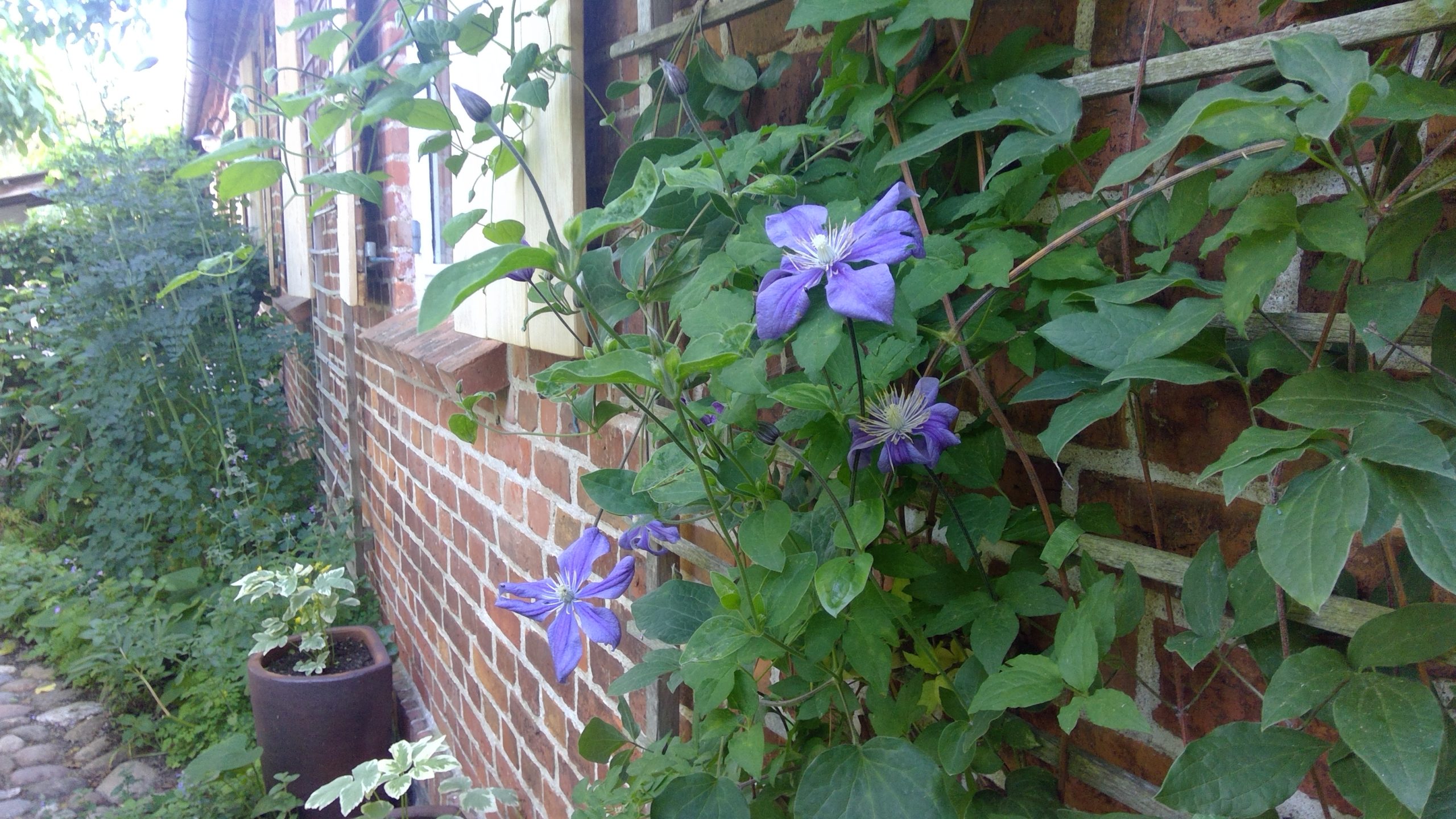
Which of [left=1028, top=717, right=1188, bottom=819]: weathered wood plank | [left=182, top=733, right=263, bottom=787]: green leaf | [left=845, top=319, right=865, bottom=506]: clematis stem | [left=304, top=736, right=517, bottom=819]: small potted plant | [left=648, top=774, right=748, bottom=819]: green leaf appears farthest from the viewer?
[left=182, top=733, right=263, bottom=787]: green leaf

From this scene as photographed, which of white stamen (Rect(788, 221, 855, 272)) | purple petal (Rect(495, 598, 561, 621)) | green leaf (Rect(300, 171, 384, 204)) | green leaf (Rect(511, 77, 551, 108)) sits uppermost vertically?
green leaf (Rect(511, 77, 551, 108))

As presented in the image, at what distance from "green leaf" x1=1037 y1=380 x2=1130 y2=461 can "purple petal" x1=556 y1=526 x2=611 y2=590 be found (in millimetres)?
534

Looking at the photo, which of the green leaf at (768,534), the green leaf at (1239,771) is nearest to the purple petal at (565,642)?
the green leaf at (768,534)

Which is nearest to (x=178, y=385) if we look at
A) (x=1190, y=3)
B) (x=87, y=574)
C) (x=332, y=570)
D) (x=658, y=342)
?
(x=87, y=574)

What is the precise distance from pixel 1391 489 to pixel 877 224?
0.38 m

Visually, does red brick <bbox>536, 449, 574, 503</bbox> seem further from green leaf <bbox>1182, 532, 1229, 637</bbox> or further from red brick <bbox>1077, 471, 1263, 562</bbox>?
green leaf <bbox>1182, 532, 1229, 637</bbox>

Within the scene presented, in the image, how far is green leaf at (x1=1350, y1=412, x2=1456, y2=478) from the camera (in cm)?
50

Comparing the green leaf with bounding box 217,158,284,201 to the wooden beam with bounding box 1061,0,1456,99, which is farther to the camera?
the green leaf with bounding box 217,158,284,201

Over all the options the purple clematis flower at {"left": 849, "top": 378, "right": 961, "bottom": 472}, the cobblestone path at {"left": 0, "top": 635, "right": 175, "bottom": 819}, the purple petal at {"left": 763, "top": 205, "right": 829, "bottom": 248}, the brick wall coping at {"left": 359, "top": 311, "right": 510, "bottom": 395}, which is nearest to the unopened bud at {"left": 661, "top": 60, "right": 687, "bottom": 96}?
the purple petal at {"left": 763, "top": 205, "right": 829, "bottom": 248}

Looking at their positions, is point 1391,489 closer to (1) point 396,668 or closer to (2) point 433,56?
(2) point 433,56

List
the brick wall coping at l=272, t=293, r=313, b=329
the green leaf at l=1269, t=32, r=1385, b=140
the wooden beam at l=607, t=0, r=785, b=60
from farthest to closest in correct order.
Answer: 1. the brick wall coping at l=272, t=293, r=313, b=329
2. the wooden beam at l=607, t=0, r=785, b=60
3. the green leaf at l=1269, t=32, r=1385, b=140

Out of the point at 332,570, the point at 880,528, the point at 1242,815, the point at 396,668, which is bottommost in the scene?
the point at 396,668

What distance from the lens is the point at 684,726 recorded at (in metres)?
1.48

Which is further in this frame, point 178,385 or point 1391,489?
point 178,385
